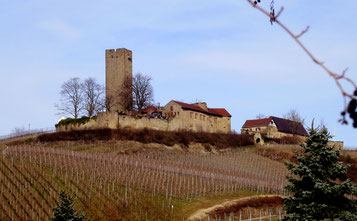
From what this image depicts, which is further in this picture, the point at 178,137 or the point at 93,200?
the point at 178,137

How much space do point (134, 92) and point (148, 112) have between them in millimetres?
3617

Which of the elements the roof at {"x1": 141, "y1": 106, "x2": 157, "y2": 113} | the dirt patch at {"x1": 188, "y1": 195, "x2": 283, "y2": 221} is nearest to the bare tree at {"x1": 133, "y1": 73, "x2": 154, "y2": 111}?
the roof at {"x1": 141, "y1": 106, "x2": 157, "y2": 113}

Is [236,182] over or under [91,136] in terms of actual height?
under

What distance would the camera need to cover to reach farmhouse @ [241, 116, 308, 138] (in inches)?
3350

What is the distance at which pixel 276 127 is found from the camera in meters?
87.1

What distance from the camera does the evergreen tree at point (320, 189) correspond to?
63.2ft

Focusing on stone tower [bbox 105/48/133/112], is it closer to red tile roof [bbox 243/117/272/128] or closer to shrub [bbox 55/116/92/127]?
shrub [bbox 55/116/92/127]

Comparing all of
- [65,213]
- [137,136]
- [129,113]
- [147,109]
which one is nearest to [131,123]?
[137,136]

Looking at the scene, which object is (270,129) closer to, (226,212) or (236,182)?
(236,182)

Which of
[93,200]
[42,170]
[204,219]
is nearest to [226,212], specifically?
[204,219]

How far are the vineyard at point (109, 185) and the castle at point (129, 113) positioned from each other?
50.6ft

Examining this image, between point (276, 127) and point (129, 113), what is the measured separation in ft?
87.7

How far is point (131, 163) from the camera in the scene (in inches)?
1877

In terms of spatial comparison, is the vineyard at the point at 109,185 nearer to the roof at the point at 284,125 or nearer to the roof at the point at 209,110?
the roof at the point at 209,110
